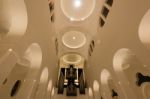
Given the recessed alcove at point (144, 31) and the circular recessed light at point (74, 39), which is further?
the circular recessed light at point (74, 39)

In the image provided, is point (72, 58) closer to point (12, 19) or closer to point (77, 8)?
point (77, 8)

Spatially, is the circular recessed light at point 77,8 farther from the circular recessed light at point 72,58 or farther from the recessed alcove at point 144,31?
the recessed alcove at point 144,31

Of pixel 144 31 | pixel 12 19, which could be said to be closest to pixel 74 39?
pixel 12 19

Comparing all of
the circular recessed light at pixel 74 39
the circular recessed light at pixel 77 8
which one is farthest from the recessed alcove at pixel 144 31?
the circular recessed light at pixel 74 39

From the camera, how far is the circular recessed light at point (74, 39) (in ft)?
28.1

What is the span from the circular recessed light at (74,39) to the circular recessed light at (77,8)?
1012mm

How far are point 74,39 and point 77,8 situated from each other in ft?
6.61

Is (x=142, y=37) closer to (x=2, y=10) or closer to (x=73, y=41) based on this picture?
(x=2, y=10)

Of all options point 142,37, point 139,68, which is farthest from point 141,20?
point 139,68

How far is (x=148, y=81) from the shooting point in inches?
182

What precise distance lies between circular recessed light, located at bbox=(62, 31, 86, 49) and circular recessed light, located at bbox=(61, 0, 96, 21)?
101 cm

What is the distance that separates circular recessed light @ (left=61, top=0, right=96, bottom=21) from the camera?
7055mm

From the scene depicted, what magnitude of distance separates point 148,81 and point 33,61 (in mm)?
3186

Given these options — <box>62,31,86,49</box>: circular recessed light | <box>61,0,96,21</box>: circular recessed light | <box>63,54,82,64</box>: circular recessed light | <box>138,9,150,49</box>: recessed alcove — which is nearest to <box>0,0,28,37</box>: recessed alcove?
<box>138,9,150,49</box>: recessed alcove
